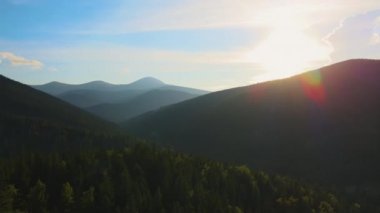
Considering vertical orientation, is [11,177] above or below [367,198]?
above

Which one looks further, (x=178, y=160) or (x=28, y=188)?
(x=178, y=160)

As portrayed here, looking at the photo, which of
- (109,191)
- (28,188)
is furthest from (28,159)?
(109,191)

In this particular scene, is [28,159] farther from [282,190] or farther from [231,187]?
[282,190]

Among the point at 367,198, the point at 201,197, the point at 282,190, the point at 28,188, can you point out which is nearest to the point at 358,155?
the point at 367,198

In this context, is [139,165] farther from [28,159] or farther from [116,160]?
[28,159]

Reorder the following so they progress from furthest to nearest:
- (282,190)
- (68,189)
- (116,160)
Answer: (282,190) < (116,160) < (68,189)

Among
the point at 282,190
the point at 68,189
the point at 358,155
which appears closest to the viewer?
the point at 68,189
